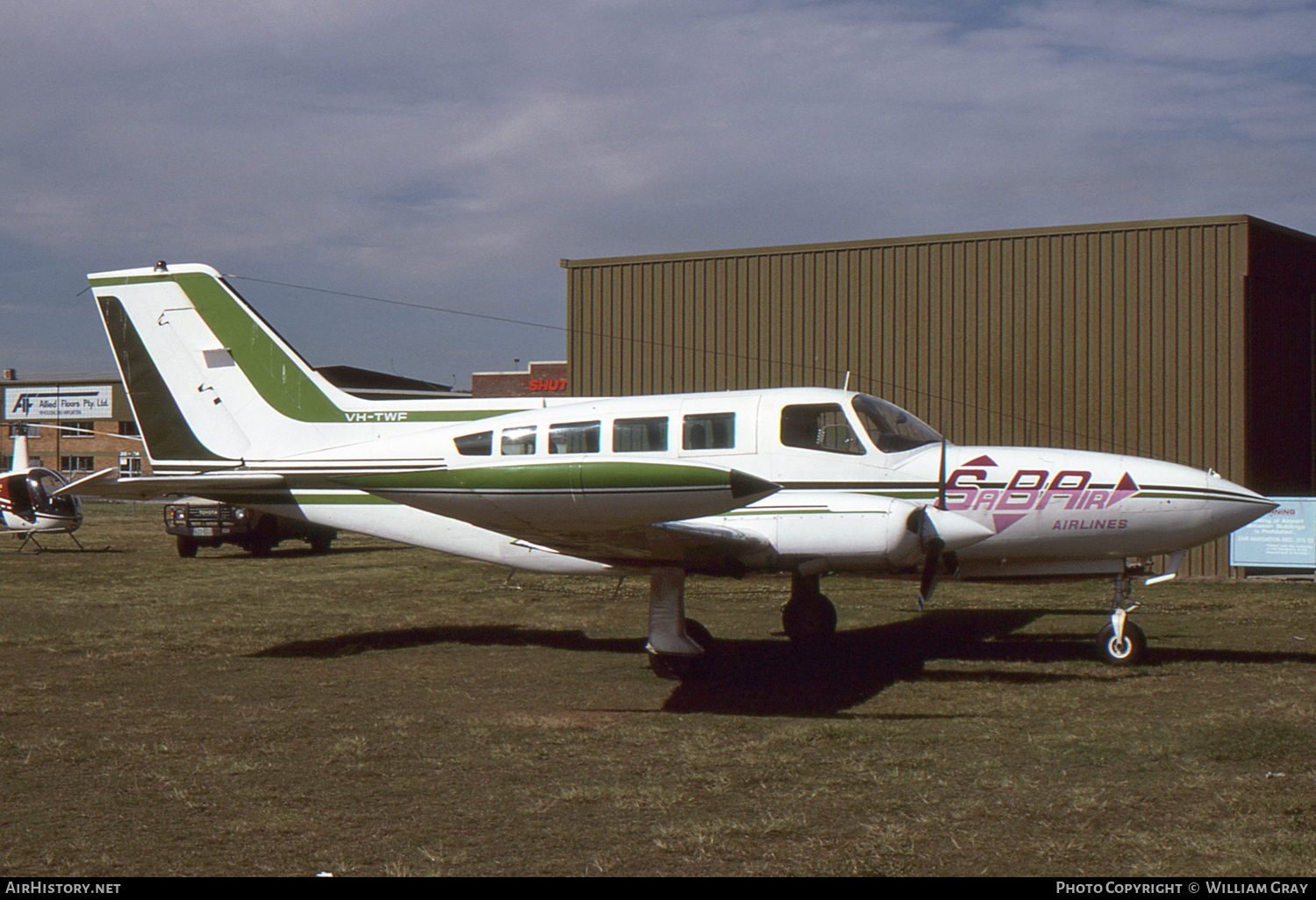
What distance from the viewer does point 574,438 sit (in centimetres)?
1042

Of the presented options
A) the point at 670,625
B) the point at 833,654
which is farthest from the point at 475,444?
the point at 833,654

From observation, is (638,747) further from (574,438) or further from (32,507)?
(32,507)

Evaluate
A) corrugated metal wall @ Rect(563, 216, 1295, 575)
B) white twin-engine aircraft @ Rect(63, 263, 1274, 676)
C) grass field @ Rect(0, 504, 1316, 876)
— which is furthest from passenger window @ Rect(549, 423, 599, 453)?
corrugated metal wall @ Rect(563, 216, 1295, 575)

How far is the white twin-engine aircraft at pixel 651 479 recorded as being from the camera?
24.6ft

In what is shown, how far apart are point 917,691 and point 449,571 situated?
13500mm

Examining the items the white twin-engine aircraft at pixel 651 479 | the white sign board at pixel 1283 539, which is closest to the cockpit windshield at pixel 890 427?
the white twin-engine aircraft at pixel 651 479

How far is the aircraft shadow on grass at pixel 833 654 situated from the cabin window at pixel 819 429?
227 centimetres

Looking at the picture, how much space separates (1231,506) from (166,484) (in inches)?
423

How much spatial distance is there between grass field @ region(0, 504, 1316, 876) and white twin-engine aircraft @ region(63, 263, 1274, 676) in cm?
116

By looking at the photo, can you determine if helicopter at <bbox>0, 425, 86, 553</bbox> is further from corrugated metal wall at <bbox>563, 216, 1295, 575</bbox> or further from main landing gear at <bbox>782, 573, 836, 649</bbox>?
main landing gear at <bbox>782, 573, 836, 649</bbox>

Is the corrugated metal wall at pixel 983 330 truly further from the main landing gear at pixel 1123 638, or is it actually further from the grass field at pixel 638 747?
the main landing gear at pixel 1123 638

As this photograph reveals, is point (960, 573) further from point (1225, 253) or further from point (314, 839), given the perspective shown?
point (1225, 253)

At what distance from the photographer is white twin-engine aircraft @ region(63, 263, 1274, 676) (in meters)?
7.49

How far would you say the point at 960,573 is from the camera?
34.4 feet
